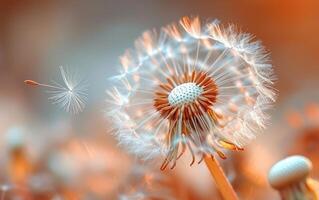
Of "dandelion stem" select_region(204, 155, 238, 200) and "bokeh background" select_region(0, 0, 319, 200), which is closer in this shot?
"dandelion stem" select_region(204, 155, 238, 200)

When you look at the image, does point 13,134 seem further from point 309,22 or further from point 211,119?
point 309,22

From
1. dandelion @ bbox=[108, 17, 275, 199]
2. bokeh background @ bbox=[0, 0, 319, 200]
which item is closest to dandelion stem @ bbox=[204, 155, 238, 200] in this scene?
dandelion @ bbox=[108, 17, 275, 199]

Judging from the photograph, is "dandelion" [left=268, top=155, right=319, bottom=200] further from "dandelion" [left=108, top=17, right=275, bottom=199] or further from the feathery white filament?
the feathery white filament

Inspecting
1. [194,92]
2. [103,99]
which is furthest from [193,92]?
[103,99]

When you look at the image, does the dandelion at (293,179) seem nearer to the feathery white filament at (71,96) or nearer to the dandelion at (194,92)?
the dandelion at (194,92)

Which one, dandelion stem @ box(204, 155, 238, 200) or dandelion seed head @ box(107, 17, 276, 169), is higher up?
dandelion seed head @ box(107, 17, 276, 169)

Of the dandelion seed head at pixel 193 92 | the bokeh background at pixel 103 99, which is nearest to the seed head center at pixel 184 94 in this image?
the dandelion seed head at pixel 193 92

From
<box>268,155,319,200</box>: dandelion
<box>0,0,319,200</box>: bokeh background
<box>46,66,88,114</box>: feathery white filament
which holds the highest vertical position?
<box>0,0,319,200</box>: bokeh background

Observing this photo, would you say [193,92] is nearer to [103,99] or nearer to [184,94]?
[184,94]
